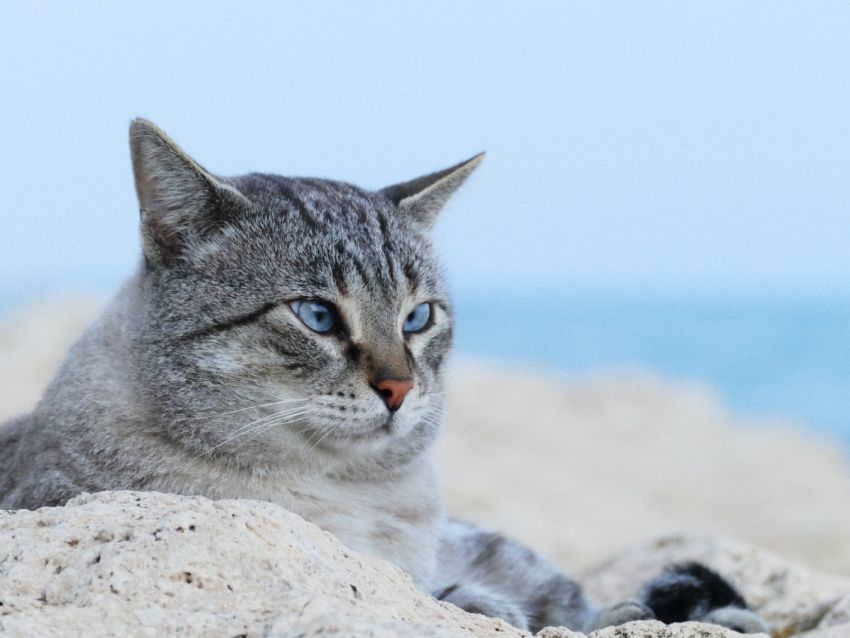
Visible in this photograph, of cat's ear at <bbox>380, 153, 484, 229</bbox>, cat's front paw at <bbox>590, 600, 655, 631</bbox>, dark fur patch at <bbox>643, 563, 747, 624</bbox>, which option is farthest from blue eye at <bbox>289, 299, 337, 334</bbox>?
dark fur patch at <bbox>643, 563, 747, 624</bbox>

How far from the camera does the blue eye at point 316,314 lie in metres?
3.51

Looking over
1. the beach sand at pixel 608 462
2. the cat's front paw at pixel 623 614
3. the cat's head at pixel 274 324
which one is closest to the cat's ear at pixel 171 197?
the cat's head at pixel 274 324

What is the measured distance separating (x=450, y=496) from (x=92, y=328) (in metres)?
4.97

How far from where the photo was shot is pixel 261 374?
3432 mm

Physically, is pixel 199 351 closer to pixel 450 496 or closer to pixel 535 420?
pixel 450 496

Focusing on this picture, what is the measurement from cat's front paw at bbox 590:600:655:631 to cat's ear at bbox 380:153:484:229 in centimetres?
156

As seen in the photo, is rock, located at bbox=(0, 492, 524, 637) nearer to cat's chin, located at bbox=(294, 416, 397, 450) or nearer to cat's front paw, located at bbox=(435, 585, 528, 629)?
cat's chin, located at bbox=(294, 416, 397, 450)

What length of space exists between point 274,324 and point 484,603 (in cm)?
124

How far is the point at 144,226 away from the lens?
3627 mm

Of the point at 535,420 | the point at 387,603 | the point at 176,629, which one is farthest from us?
the point at 535,420

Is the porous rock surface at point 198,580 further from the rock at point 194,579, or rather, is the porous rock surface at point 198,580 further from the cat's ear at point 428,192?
the cat's ear at point 428,192

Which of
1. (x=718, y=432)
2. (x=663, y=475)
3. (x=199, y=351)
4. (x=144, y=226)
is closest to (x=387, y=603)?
(x=199, y=351)

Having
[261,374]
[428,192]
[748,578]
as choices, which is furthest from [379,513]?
[748,578]

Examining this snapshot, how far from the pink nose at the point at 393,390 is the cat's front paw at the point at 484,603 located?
0.83 meters
